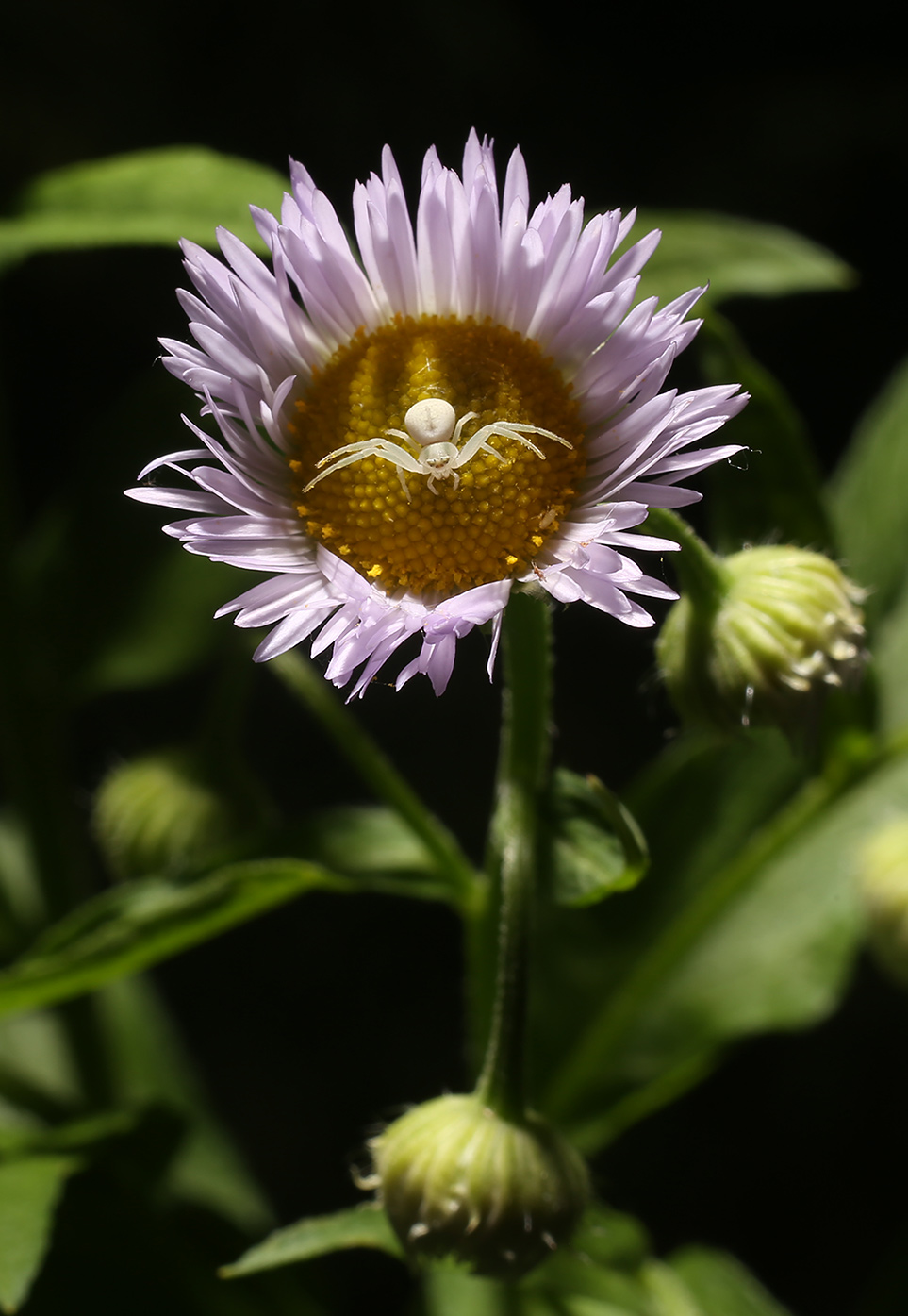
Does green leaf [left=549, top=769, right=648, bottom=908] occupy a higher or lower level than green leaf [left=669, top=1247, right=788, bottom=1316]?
higher

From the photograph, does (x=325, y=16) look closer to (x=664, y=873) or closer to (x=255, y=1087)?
(x=664, y=873)

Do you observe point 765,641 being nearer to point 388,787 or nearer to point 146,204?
point 388,787

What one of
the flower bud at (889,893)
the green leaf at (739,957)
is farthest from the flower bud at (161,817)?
the flower bud at (889,893)

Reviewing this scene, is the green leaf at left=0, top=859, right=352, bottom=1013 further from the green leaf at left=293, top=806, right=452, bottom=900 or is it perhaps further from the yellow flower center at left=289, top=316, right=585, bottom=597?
the yellow flower center at left=289, top=316, right=585, bottom=597

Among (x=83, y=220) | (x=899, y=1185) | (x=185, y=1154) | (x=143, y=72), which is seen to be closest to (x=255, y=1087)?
(x=185, y=1154)

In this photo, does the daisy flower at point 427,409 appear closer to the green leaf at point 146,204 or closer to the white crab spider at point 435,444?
the white crab spider at point 435,444

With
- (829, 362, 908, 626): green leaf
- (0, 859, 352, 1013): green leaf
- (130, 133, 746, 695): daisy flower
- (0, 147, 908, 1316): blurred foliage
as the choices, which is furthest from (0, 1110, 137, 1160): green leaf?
(829, 362, 908, 626): green leaf
